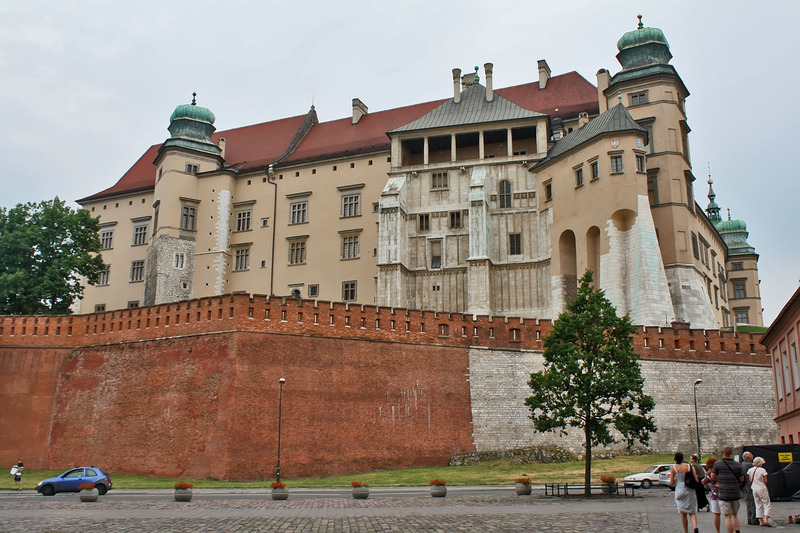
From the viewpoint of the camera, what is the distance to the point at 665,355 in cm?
4300

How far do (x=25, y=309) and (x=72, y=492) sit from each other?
25.7 meters

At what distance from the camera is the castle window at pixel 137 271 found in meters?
68.1

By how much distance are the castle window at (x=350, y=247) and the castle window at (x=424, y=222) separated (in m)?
5.95

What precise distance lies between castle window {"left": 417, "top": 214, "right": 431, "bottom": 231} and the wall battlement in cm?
1601

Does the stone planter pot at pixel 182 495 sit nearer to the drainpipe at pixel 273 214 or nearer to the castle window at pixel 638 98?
the drainpipe at pixel 273 214

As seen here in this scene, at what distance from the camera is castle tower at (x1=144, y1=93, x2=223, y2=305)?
64.6m

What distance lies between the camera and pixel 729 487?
15188mm

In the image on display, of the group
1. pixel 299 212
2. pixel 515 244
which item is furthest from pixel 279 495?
pixel 299 212

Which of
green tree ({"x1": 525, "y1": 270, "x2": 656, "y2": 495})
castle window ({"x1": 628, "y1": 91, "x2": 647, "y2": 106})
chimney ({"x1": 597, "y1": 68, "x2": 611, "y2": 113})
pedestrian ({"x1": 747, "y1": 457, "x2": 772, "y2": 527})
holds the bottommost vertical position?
pedestrian ({"x1": 747, "y1": 457, "x2": 772, "y2": 527})

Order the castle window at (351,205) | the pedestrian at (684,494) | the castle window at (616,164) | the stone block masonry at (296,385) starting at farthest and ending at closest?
the castle window at (351,205) → the castle window at (616,164) → the stone block masonry at (296,385) → the pedestrian at (684,494)

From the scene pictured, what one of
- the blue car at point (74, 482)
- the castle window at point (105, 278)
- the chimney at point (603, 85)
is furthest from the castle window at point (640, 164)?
the castle window at point (105, 278)

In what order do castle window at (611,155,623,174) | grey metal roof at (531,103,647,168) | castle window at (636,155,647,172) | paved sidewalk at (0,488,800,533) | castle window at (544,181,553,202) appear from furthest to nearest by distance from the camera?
castle window at (544,181,553,202) < grey metal roof at (531,103,647,168) < castle window at (611,155,623,174) < castle window at (636,155,647,172) < paved sidewalk at (0,488,800,533)

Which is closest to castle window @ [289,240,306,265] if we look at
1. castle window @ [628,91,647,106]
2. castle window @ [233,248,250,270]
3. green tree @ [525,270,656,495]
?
castle window @ [233,248,250,270]

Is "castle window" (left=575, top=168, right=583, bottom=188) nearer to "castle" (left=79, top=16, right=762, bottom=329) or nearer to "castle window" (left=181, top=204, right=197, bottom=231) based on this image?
"castle" (left=79, top=16, right=762, bottom=329)
